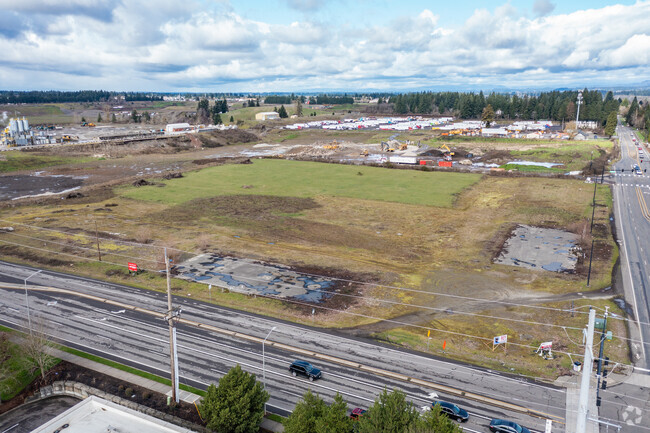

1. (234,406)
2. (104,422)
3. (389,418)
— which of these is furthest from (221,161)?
(389,418)

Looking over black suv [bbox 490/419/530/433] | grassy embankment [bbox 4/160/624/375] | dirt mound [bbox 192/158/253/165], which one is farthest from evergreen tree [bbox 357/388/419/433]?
dirt mound [bbox 192/158/253/165]

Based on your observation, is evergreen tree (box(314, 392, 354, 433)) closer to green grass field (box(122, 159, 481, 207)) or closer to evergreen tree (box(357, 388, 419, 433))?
evergreen tree (box(357, 388, 419, 433))

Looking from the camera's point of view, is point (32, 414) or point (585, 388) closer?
point (585, 388)

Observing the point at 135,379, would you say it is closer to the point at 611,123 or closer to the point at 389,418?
the point at 389,418

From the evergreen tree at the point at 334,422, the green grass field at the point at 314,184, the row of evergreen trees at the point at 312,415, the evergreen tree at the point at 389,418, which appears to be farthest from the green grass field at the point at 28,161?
the evergreen tree at the point at 389,418

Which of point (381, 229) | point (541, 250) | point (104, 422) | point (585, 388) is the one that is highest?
point (585, 388)

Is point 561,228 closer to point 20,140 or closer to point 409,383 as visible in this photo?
point 409,383
